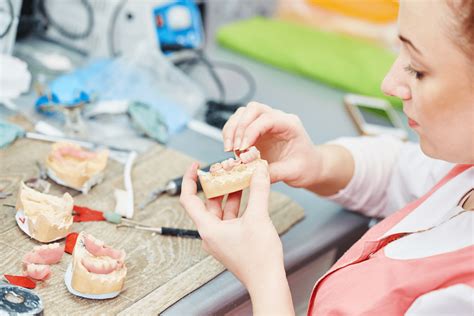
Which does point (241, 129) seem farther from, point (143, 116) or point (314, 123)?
point (314, 123)

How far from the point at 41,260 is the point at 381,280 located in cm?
35

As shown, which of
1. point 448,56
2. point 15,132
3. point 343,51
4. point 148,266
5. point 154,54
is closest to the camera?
point 448,56

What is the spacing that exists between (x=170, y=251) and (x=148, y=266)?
4 cm

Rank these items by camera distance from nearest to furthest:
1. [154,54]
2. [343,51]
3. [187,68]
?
[154,54]
[187,68]
[343,51]

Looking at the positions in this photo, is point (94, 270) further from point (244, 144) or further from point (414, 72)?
point (414, 72)

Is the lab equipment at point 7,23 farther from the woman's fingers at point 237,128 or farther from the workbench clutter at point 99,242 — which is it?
the woman's fingers at point 237,128

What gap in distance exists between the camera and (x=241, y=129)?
77cm

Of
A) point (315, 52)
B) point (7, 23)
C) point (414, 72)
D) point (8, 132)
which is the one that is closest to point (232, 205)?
point (414, 72)

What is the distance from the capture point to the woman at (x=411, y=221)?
596 millimetres

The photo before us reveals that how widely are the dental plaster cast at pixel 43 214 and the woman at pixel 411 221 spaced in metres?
0.15

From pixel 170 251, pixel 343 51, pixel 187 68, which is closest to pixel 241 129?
pixel 170 251

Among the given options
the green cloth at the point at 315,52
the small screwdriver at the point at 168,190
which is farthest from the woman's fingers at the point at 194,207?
the green cloth at the point at 315,52

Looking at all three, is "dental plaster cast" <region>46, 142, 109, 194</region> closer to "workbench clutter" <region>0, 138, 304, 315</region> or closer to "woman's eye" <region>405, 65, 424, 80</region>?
"workbench clutter" <region>0, 138, 304, 315</region>

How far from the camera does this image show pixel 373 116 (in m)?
1.21
